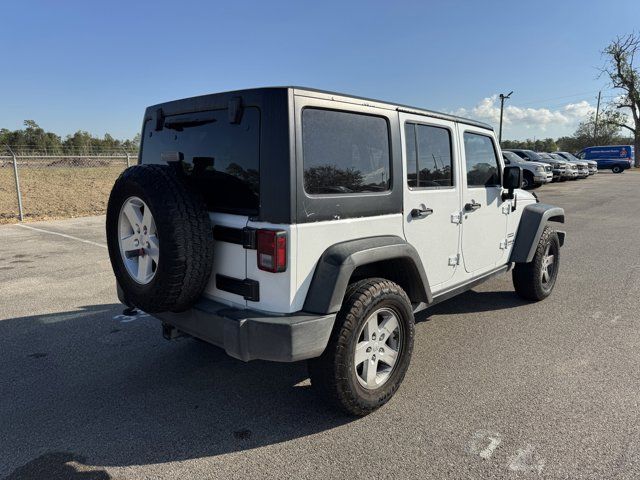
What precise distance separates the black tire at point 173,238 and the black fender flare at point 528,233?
344 centimetres

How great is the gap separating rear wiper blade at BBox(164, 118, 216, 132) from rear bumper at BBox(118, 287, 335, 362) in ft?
4.01

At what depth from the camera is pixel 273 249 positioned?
249 centimetres

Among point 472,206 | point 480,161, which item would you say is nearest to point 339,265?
point 472,206

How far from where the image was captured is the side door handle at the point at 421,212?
3.30 meters

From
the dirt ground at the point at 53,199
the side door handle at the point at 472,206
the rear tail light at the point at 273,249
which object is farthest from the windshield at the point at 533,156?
the rear tail light at the point at 273,249

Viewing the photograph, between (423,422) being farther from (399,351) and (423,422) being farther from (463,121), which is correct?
(463,121)

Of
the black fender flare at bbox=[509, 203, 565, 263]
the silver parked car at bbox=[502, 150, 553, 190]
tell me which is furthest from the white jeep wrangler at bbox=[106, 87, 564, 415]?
the silver parked car at bbox=[502, 150, 553, 190]

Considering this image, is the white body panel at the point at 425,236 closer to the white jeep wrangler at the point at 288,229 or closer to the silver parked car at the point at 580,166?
the white jeep wrangler at the point at 288,229

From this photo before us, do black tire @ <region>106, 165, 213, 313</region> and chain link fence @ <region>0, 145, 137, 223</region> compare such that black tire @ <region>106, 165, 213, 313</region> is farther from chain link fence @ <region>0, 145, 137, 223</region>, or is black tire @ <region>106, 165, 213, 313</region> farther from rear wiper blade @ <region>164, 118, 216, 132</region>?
chain link fence @ <region>0, 145, 137, 223</region>

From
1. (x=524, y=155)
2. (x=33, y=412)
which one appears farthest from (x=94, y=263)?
(x=524, y=155)

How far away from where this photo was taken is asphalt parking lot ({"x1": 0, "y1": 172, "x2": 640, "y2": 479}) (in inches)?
97.8

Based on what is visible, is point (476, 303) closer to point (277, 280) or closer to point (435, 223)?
point (435, 223)

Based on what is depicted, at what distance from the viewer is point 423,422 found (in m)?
2.86

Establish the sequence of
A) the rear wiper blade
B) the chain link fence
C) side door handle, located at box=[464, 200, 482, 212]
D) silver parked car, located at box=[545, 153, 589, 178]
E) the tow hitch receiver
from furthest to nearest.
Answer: silver parked car, located at box=[545, 153, 589, 178], the chain link fence, side door handle, located at box=[464, 200, 482, 212], the tow hitch receiver, the rear wiper blade
